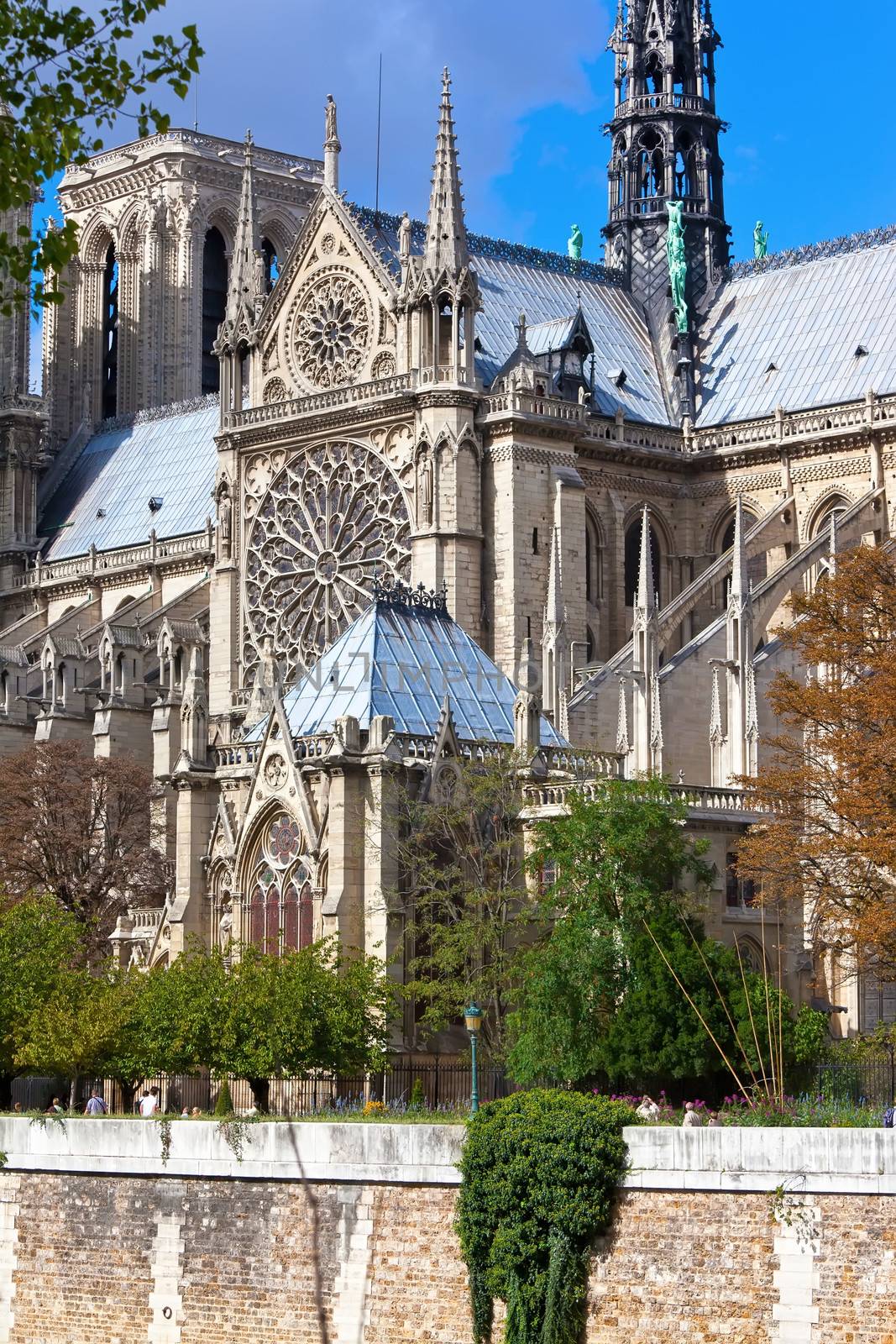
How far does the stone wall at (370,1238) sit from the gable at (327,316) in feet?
123

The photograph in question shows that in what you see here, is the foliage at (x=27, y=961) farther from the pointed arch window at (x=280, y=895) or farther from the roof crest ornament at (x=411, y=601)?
the roof crest ornament at (x=411, y=601)

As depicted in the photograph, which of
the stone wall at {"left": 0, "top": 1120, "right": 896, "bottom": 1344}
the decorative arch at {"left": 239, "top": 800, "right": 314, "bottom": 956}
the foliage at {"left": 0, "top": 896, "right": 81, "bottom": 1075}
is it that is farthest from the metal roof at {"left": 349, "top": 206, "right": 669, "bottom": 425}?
the stone wall at {"left": 0, "top": 1120, "right": 896, "bottom": 1344}

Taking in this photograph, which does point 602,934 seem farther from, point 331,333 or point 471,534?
point 331,333

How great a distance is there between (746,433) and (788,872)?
31.1m

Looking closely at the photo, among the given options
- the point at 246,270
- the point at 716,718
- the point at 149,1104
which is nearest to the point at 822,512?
the point at 716,718

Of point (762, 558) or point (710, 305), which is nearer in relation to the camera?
point (762, 558)

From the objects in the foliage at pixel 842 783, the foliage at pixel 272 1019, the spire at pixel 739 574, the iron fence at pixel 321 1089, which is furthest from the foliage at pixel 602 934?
the spire at pixel 739 574

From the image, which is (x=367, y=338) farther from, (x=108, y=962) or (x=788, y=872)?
(x=788, y=872)

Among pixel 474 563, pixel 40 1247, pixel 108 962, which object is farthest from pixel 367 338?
pixel 40 1247

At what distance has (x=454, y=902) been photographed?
50.1 metres

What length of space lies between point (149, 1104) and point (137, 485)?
58.5 meters

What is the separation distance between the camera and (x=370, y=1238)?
36812 mm

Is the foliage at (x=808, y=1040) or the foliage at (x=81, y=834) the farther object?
the foliage at (x=81, y=834)

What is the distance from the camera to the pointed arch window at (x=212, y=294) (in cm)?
11575
